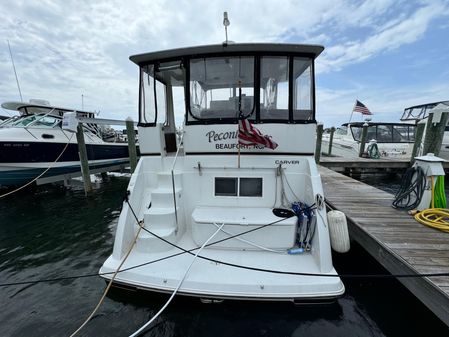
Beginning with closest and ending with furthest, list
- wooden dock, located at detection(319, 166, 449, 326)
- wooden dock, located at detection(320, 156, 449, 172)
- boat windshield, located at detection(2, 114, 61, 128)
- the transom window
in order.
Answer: wooden dock, located at detection(319, 166, 449, 326) → the transom window → boat windshield, located at detection(2, 114, 61, 128) → wooden dock, located at detection(320, 156, 449, 172)

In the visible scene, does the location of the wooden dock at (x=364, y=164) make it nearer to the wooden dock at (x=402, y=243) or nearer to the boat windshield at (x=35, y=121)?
the wooden dock at (x=402, y=243)

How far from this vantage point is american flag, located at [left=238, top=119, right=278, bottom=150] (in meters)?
3.46

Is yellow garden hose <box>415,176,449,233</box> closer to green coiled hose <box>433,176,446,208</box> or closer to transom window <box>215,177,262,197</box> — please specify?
green coiled hose <box>433,176,446,208</box>

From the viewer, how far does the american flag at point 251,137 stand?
346cm

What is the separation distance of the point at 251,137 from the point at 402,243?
250 cm

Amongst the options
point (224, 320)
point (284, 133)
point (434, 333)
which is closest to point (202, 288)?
point (224, 320)

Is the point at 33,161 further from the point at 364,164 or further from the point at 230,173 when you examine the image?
the point at 364,164

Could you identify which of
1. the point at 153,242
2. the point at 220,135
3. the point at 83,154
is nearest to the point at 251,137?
the point at 220,135

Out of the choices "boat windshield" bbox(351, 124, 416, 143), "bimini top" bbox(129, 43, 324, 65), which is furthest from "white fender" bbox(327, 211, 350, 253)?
"boat windshield" bbox(351, 124, 416, 143)

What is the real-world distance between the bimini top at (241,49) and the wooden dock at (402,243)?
2879mm

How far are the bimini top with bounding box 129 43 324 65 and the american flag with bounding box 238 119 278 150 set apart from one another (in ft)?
3.62

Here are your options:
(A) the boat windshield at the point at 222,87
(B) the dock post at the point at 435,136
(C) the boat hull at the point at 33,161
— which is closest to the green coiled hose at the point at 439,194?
(A) the boat windshield at the point at 222,87

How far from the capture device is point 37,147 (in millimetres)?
8516

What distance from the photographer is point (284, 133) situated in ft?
12.2
